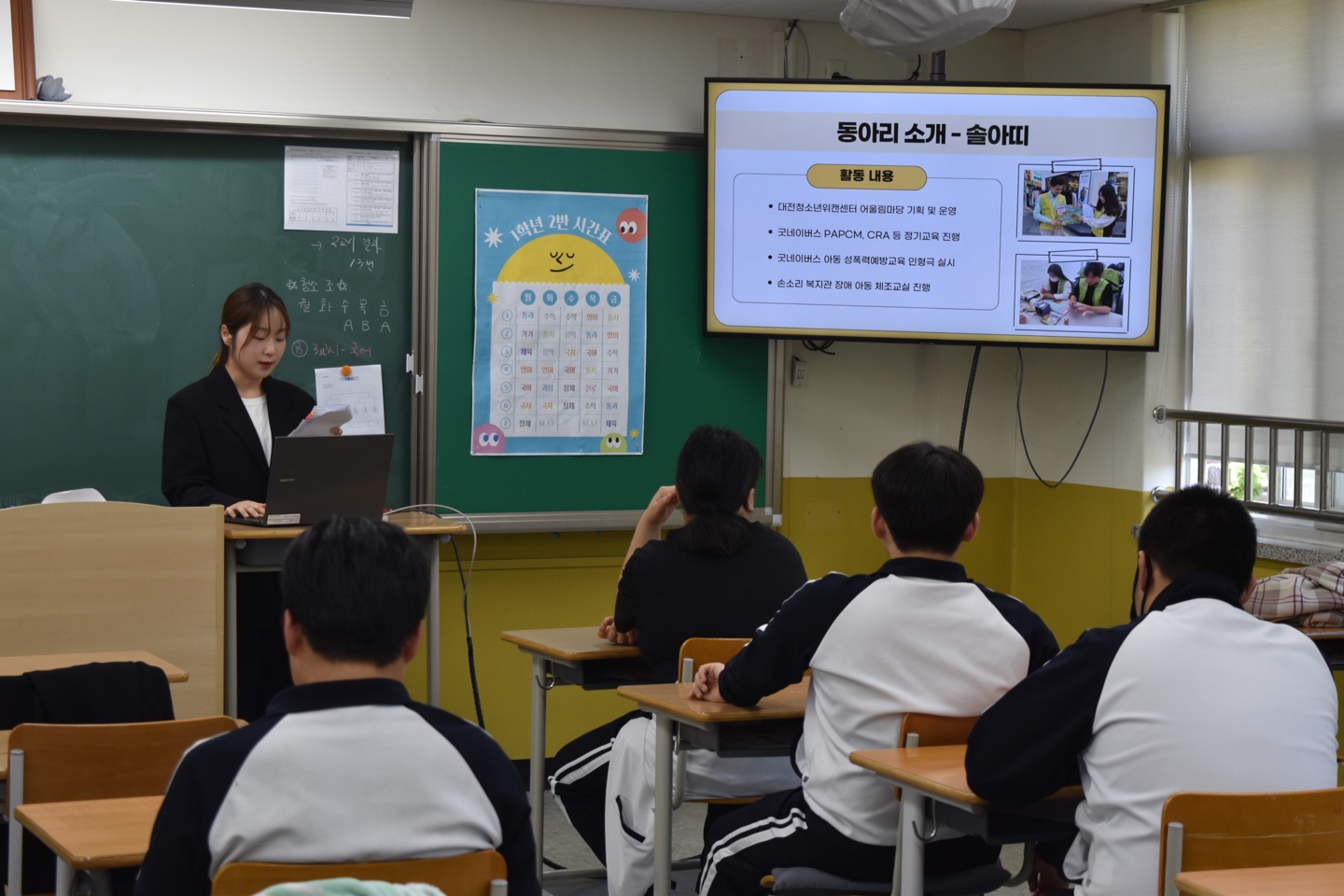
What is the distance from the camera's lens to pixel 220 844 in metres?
1.44

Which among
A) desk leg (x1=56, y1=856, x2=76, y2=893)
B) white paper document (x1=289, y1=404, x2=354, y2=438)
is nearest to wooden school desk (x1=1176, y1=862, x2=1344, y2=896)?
desk leg (x1=56, y1=856, x2=76, y2=893)

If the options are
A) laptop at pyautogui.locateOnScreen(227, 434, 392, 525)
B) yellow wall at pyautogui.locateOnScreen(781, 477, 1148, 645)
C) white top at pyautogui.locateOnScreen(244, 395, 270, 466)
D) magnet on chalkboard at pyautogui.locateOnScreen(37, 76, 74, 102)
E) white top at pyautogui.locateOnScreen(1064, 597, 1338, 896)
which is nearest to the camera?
white top at pyautogui.locateOnScreen(1064, 597, 1338, 896)

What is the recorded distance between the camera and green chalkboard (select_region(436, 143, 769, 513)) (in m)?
4.74

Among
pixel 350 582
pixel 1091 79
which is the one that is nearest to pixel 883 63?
pixel 1091 79

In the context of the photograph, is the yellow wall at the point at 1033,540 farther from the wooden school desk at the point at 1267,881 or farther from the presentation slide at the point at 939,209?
the wooden school desk at the point at 1267,881

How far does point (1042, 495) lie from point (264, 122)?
3.13m

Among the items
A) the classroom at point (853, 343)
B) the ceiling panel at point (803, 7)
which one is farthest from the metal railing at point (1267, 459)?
the ceiling panel at point (803, 7)

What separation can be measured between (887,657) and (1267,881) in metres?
0.75

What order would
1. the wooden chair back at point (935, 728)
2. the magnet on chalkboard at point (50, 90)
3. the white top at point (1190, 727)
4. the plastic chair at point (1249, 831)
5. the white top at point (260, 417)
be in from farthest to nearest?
the magnet on chalkboard at point (50, 90) → the white top at point (260, 417) → the wooden chair back at point (935, 728) → the white top at point (1190, 727) → the plastic chair at point (1249, 831)

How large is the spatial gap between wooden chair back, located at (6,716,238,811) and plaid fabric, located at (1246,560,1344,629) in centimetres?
286

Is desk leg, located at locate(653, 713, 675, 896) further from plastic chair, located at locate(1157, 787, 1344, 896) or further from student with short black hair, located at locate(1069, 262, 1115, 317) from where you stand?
student with short black hair, located at locate(1069, 262, 1115, 317)

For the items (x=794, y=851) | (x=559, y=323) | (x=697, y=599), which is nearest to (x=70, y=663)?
(x=697, y=599)

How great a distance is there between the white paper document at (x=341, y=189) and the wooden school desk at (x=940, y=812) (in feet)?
9.69

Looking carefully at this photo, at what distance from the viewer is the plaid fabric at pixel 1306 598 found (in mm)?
3879
